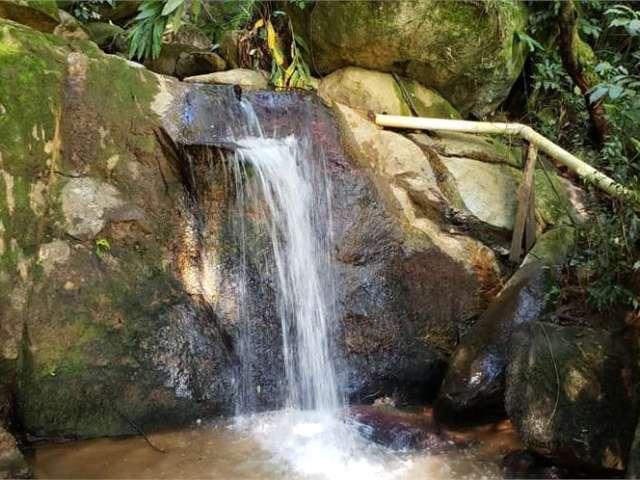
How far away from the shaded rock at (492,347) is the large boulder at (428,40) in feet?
10.1

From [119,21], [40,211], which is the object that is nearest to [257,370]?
[40,211]

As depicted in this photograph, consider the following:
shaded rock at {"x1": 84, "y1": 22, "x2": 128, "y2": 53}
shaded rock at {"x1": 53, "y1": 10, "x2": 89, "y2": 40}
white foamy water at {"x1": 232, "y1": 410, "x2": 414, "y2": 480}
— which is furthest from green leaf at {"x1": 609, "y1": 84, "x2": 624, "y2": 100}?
shaded rock at {"x1": 84, "y1": 22, "x2": 128, "y2": 53}

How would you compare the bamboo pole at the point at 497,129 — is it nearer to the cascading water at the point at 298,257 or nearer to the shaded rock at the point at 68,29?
the cascading water at the point at 298,257

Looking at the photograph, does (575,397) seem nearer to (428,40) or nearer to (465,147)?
(465,147)

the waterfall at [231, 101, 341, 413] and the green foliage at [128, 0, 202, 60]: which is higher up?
the green foliage at [128, 0, 202, 60]

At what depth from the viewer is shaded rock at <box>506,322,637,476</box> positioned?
3305mm

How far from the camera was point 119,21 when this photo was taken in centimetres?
748

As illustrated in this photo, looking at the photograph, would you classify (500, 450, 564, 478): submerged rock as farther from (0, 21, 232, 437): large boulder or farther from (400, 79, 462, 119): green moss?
(400, 79, 462, 119): green moss

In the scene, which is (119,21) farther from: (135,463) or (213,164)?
(135,463)

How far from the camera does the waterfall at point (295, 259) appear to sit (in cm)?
467

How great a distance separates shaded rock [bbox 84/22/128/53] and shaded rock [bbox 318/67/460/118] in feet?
8.16

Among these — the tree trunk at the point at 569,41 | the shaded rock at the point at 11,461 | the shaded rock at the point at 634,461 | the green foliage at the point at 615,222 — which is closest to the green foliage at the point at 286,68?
the tree trunk at the point at 569,41

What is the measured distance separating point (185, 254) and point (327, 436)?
73.0 inches

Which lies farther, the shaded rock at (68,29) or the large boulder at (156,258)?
the shaded rock at (68,29)
